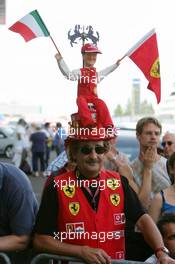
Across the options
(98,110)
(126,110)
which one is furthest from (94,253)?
(126,110)

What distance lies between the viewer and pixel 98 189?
3.17 meters

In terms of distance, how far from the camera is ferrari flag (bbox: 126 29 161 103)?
3992 mm

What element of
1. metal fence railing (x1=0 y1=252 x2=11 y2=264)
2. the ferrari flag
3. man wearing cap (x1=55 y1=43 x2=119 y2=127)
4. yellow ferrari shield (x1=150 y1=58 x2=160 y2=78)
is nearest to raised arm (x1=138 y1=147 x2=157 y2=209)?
the ferrari flag

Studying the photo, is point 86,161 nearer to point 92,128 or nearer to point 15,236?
point 92,128

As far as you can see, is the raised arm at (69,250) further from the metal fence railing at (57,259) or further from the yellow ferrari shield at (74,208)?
the yellow ferrari shield at (74,208)

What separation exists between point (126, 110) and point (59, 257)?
257ft

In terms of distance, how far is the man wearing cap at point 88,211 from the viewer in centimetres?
311

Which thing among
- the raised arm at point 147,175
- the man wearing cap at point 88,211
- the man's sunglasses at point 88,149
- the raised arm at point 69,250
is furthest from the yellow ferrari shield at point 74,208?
the raised arm at point 147,175

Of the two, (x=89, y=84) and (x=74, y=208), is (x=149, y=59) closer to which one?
(x=89, y=84)

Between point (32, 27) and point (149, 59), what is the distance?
86 cm

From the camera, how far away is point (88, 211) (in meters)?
3.12

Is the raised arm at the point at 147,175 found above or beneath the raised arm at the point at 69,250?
above

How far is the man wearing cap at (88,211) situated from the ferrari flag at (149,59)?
95 centimetres

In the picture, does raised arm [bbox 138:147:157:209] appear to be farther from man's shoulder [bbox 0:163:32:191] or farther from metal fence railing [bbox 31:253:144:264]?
man's shoulder [bbox 0:163:32:191]
